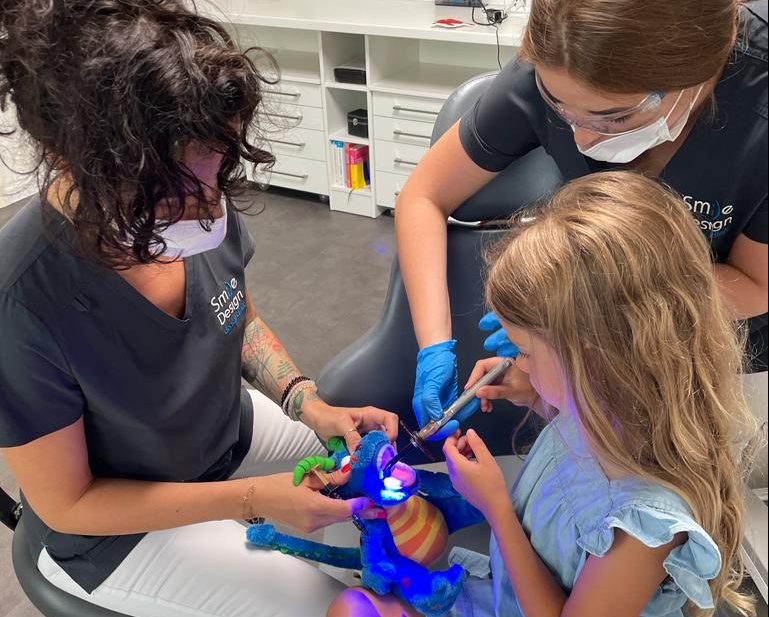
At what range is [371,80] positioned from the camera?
287cm

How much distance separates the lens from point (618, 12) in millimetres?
831

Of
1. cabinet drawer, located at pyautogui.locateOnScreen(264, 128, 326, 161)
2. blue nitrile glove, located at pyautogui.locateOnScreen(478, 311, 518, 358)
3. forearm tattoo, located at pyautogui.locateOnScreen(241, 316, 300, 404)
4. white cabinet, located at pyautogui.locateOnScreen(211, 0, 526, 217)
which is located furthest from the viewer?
cabinet drawer, located at pyautogui.locateOnScreen(264, 128, 326, 161)

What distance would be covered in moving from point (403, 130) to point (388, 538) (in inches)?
83.7

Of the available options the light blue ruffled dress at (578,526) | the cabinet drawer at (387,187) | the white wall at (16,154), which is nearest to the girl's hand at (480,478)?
the light blue ruffled dress at (578,526)

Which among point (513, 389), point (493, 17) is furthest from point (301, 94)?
point (513, 389)

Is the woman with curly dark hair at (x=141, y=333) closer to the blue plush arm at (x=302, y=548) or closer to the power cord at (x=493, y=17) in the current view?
the blue plush arm at (x=302, y=548)

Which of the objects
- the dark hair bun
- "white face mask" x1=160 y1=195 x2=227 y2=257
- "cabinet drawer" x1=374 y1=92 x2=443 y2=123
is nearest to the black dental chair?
"white face mask" x1=160 y1=195 x2=227 y2=257

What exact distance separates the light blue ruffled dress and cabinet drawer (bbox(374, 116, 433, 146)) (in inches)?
78.3

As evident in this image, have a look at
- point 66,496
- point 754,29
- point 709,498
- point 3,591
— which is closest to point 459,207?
point 754,29

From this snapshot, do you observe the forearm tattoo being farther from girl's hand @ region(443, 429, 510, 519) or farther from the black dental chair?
girl's hand @ region(443, 429, 510, 519)

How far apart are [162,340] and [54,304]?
0.16m

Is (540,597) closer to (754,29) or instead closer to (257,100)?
(257,100)

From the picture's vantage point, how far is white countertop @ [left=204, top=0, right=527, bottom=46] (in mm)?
2711

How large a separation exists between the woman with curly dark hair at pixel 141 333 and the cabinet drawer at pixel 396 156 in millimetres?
1817
